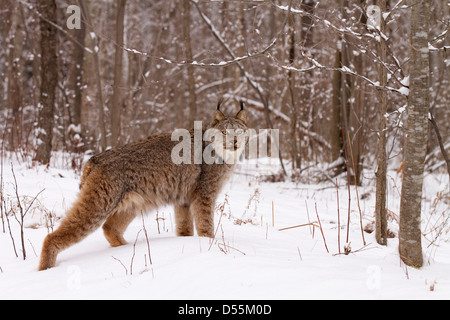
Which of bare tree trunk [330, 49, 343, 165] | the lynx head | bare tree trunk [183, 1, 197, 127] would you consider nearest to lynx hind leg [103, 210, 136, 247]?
the lynx head

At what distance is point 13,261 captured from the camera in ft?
13.1

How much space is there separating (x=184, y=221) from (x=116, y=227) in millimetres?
829

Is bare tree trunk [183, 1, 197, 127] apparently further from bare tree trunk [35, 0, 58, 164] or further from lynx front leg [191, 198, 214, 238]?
lynx front leg [191, 198, 214, 238]

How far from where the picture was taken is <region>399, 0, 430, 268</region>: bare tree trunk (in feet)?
10.4

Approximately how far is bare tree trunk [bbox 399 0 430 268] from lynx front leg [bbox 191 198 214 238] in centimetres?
203

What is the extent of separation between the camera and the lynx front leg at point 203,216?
4.52 metres

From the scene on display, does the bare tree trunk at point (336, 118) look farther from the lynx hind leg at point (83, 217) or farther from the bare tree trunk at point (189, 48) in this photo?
the lynx hind leg at point (83, 217)

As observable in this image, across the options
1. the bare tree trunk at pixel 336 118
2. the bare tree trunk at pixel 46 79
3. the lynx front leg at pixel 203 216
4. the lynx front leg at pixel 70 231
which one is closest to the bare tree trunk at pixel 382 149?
the lynx front leg at pixel 203 216

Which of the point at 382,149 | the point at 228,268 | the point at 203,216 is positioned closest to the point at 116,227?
the point at 203,216

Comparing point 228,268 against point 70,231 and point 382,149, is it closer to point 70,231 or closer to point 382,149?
point 70,231
